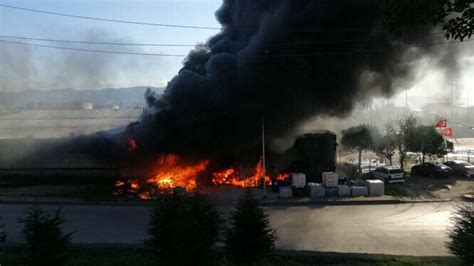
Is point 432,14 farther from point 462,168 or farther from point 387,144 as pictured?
point 387,144

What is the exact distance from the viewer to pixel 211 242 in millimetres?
10039

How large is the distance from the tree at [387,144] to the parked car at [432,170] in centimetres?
266

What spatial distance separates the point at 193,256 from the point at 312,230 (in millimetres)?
8521

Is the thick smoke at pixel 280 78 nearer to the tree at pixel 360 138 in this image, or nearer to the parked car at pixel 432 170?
the tree at pixel 360 138

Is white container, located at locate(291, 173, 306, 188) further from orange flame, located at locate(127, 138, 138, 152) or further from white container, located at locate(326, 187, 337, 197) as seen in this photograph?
orange flame, located at locate(127, 138, 138, 152)

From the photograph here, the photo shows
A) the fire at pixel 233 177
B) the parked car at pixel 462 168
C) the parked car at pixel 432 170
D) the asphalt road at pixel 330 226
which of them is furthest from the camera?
the parked car at pixel 432 170

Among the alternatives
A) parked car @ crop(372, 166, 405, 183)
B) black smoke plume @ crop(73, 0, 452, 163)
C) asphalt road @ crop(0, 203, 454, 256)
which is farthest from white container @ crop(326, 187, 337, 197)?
black smoke plume @ crop(73, 0, 452, 163)

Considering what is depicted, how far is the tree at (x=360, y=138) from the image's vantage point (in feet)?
117

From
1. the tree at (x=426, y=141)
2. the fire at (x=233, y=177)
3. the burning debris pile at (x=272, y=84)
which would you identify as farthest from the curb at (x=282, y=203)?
the tree at (x=426, y=141)

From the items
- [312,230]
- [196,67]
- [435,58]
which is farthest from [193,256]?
[196,67]

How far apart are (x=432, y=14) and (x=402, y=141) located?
2917 cm

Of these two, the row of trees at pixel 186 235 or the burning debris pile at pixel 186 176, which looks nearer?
the row of trees at pixel 186 235

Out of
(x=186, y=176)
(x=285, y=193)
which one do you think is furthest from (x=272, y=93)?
(x=186, y=176)

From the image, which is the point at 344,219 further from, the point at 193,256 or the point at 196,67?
the point at 196,67
